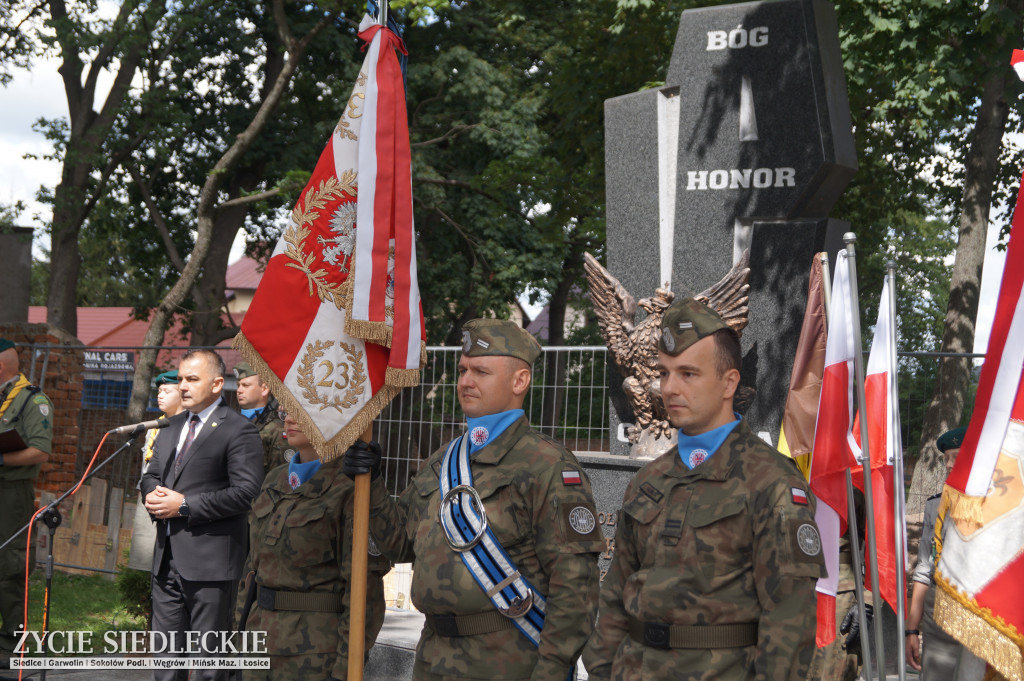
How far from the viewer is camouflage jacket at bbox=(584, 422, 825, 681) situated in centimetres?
277

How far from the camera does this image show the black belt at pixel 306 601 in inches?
165

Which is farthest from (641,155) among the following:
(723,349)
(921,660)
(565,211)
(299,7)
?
(299,7)

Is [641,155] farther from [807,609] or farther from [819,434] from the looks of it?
[807,609]

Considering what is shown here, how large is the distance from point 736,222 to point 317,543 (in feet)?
12.3

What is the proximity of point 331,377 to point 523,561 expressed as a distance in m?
1.34

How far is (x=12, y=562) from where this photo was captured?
7.09 m

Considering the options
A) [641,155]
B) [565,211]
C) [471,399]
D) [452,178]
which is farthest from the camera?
[452,178]

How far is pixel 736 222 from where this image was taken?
6.79 m

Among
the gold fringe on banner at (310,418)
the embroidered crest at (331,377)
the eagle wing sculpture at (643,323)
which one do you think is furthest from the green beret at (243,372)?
the embroidered crest at (331,377)

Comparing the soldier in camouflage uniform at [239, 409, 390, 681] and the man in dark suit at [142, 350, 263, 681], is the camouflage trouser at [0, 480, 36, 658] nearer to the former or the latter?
the man in dark suit at [142, 350, 263, 681]

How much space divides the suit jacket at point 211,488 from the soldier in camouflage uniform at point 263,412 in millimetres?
992

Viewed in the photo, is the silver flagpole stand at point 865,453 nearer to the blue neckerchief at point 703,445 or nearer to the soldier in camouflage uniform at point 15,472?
the blue neckerchief at point 703,445

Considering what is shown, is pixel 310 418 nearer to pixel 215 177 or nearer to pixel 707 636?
pixel 707 636

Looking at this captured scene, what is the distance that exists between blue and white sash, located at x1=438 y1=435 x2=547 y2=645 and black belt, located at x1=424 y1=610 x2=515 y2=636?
0.13ft
